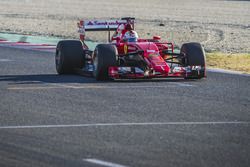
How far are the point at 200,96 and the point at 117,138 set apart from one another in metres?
4.80

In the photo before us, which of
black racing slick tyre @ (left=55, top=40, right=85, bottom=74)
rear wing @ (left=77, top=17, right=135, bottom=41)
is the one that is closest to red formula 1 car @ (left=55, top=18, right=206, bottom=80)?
black racing slick tyre @ (left=55, top=40, right=85, bottom=74)

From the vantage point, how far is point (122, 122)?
44.3 ft

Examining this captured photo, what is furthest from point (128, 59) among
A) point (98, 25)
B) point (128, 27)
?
point (98, 25)

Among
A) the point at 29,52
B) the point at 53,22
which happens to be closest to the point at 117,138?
the point at 29,52

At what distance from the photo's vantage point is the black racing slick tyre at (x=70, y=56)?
20078 mm

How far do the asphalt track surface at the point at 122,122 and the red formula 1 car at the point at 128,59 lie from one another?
0.72ft

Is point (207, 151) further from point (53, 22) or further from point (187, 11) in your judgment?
point (187, 11)

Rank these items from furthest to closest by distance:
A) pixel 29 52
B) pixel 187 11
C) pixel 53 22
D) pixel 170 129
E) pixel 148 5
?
pixel 148 5, pixel 187 11, pixel 53 22, pixel 29 52, pixel 170 129

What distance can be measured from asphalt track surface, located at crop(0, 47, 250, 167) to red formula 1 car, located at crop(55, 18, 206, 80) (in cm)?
22

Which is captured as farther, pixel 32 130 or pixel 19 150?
pixel 32 130

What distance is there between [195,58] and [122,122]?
6280mm

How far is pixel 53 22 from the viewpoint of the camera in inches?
1564

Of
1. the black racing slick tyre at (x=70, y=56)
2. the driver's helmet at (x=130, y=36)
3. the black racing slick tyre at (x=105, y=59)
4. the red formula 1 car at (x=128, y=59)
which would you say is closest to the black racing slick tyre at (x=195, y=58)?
the red formula 1 car at (x=128, y=59)

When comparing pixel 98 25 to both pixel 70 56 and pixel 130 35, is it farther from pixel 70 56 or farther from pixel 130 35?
pixel 70 56
